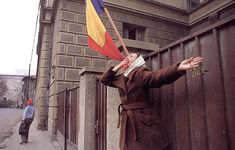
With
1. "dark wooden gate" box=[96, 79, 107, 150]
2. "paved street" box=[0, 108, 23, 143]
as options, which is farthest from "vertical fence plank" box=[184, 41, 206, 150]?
"paved street" box=[0, 108, 23, 143]

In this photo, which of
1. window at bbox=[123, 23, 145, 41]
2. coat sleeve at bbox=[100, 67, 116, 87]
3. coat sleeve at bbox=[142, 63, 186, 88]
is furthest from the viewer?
window at bbox=[123, 23, 145, 41]

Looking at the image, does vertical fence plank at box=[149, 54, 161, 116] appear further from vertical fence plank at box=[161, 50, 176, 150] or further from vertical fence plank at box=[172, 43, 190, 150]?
vertical fence plank at box=[172, 43, 190, 150]

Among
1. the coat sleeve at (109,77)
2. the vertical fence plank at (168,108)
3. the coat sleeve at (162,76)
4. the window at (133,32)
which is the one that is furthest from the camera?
the window at (133,32)

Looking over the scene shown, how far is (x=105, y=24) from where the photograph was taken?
895 centimetres

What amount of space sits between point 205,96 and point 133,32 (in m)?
8.18

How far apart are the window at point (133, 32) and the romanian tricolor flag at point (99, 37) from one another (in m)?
6.50

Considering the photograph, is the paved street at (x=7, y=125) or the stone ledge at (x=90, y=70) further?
the paved street at (x=7, y=125)

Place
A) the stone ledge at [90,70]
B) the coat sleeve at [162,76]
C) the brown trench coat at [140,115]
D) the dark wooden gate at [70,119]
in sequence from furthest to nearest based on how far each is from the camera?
the dark wooden gate at [70,119], the stone ledge at [90,70], the brown trench coat at [140,115], the coat sleeve at [162,76]

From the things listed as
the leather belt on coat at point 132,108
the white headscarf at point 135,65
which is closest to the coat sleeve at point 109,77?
the white headscarf at point 135,65

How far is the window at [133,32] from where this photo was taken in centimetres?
970

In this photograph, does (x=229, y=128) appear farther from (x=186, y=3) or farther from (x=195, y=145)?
(x=186, y=3)

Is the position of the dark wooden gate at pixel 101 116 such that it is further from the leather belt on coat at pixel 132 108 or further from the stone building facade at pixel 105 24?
the stone building facade at pixel 105 24

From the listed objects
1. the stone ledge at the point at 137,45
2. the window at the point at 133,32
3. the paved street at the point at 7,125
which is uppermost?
the window at the point at 133,32

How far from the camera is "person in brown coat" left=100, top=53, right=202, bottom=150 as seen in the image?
2242 millimetres
